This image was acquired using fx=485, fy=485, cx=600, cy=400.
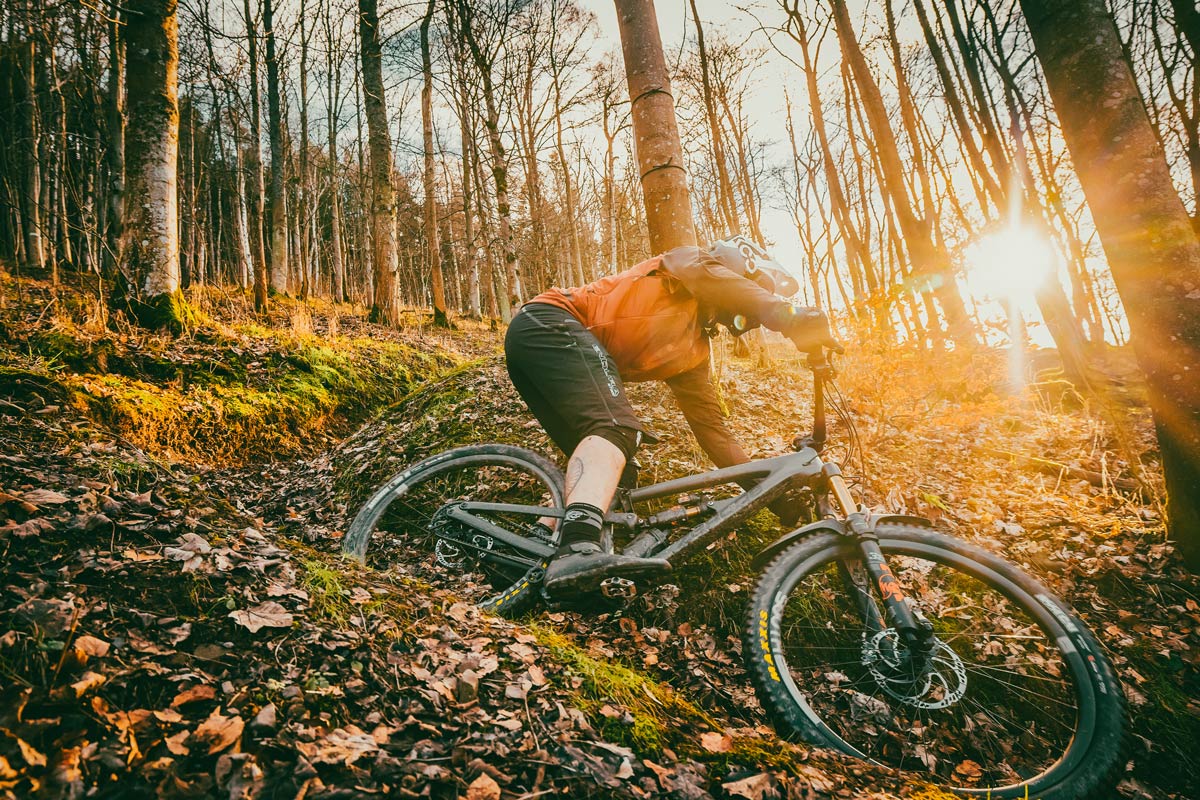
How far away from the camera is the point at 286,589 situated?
210 centimetres

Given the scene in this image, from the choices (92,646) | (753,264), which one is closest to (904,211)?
(753,264)

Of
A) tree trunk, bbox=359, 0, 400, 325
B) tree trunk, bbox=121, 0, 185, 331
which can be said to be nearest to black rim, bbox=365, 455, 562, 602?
tree trunk, bbox=121, 0, 185, 331

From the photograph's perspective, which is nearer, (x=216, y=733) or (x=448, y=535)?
(x=216, y=733)

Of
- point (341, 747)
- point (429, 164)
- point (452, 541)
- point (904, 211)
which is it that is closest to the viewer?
point (341, 747)

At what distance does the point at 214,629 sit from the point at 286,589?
361 millimetres

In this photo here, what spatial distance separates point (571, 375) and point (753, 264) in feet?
4.32

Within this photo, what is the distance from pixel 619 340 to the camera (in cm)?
303

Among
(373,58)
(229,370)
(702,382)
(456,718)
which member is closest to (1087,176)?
(702,382)

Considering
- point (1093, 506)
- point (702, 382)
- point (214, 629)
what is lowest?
point (1093, 506)

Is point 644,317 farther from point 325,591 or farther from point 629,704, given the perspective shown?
point 325,591

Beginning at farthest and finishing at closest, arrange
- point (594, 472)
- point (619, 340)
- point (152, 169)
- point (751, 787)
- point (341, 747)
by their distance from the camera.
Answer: point (152, 169), point (619, 340), point (594, 472), point (751, 787), point (341, 747)

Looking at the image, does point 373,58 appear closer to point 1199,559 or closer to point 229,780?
point 229,780

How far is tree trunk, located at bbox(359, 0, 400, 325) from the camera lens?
11.4 metres

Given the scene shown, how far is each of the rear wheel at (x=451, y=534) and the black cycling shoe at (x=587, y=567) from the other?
0.62 meters
